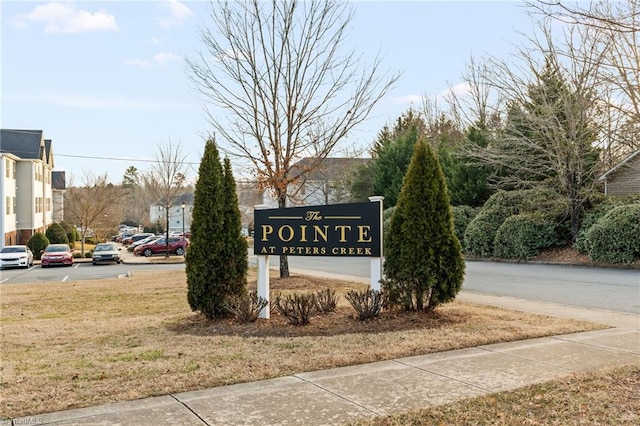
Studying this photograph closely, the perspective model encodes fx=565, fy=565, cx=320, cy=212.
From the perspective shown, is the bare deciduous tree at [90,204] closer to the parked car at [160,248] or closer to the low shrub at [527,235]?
the parked car at [160,248]

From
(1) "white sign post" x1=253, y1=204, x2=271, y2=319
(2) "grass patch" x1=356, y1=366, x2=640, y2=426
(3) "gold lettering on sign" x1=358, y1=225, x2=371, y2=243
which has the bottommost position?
(2) "grass patch" x1=356, y1=366, x2=640, y2=426

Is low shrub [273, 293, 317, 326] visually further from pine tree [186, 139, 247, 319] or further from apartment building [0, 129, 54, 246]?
apartment building [0, 129, 54, 246]

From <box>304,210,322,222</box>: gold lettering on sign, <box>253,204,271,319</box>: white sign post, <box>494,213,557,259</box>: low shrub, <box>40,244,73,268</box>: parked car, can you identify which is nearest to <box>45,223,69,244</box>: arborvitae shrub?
<box>40,244,73,268</box>: parked car

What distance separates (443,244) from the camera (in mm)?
8516

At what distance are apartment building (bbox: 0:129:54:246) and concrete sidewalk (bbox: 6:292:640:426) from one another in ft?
122

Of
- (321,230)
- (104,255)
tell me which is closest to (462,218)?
(104,255)

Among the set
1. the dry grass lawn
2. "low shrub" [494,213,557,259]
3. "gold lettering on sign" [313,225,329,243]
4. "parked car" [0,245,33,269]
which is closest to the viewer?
the dry grass lawn

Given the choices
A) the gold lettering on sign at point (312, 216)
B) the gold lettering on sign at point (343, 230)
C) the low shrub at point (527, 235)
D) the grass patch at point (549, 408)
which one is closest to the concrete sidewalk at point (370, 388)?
the grass patch at point (549, 408)

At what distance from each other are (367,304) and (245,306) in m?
1.80

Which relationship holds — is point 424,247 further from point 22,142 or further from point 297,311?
point 22,142

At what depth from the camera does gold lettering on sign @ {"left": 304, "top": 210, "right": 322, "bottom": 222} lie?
8.71 meters

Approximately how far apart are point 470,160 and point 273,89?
53.6 ft

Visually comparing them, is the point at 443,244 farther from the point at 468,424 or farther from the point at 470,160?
the point at 470,160

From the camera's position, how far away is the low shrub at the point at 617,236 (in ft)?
63.1
